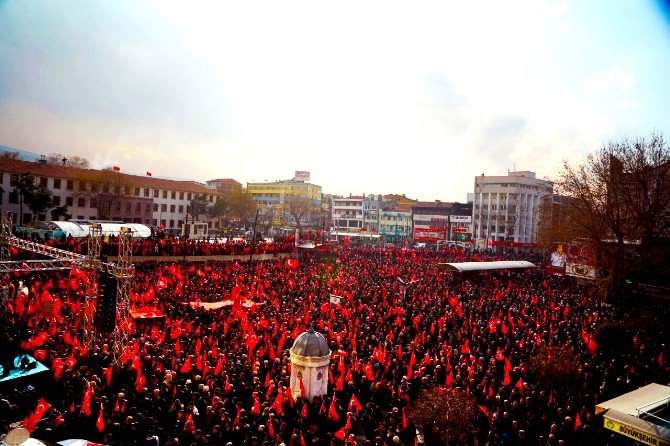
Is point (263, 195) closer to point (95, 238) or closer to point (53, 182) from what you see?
point (53, 182)

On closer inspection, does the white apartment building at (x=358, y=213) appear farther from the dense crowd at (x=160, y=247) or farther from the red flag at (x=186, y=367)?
the red flag at (x=186, y=367)

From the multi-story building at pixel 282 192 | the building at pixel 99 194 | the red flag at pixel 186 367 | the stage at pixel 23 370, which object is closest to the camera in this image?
the stage at pixel 23 370

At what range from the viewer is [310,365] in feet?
37.1

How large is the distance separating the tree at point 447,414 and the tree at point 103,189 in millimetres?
48304

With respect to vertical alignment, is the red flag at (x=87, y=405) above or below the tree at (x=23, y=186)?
below

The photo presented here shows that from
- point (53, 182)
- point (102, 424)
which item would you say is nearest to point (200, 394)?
point (102, 424)

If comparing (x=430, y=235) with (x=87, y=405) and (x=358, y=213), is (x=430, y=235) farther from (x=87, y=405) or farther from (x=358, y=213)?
(x=87, y=405)

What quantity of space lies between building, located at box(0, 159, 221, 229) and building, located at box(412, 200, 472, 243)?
106ft

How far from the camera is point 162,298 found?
18953mm

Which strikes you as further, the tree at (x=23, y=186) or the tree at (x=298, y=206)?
the tree at (x=298, y=206)

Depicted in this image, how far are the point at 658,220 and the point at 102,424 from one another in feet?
95.6

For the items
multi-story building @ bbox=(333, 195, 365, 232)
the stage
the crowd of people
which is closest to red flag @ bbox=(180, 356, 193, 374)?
the crowd of people

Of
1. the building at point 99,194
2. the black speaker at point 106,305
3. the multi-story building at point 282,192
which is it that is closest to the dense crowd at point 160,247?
the black speaker at point 106,305

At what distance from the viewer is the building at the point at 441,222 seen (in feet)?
220
